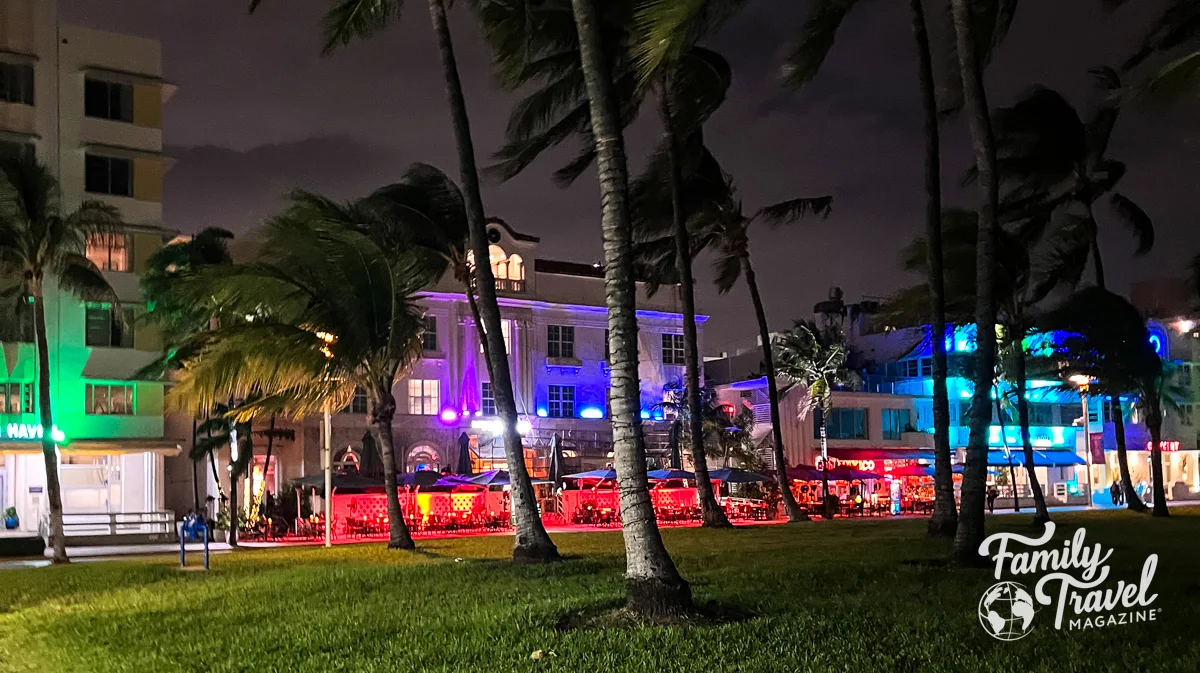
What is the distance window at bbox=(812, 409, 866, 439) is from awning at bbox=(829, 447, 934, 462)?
35.8 inches

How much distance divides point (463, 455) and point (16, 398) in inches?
598

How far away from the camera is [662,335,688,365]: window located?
54719mm

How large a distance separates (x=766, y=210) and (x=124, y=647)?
25.2 metres

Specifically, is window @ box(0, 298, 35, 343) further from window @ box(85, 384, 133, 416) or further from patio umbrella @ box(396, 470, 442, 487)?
patio umbrella @ box(396, 470, 442, 487)

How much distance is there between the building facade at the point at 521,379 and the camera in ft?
152

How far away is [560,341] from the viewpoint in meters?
51.7

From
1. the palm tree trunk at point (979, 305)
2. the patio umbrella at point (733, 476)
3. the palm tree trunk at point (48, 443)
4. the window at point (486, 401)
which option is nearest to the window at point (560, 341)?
the window at point (486, 401)

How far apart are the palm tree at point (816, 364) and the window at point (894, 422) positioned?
2591 millimetres

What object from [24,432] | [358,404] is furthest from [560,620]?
[358,404]

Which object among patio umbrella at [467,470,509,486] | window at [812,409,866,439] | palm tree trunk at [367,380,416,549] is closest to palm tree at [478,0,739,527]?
palm tree trunk at [367,380,416,549]

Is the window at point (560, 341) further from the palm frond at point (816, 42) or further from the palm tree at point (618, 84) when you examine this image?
the palm frond at point (816, 42)

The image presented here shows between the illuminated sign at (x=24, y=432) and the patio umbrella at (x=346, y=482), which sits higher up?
the illuminated sign at (x=24, y=432)

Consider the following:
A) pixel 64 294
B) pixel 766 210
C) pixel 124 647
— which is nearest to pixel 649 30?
pixel 124 647

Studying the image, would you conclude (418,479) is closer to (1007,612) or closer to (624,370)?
(624,370)
